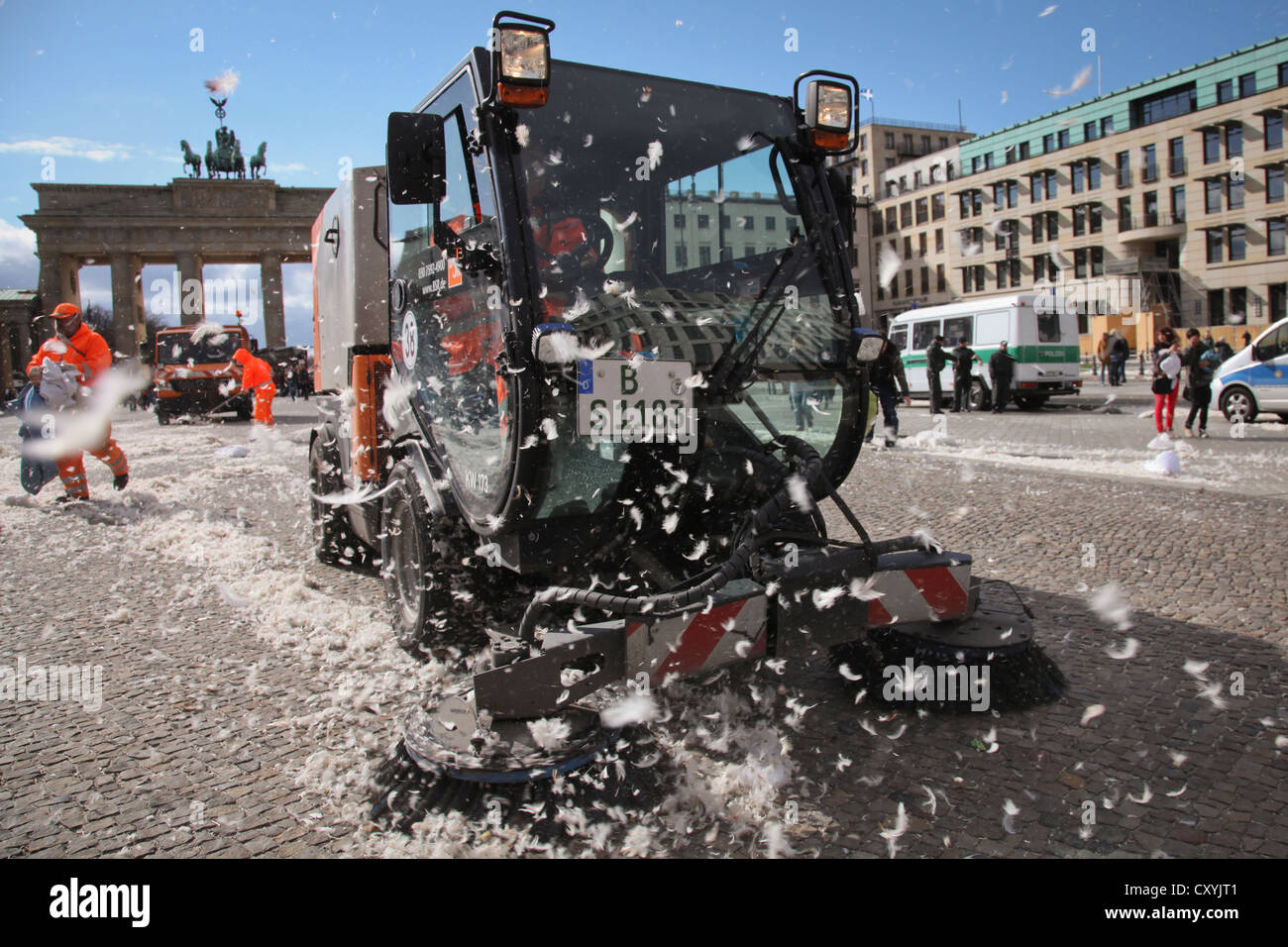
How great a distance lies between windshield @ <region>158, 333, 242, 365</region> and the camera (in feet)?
86.1

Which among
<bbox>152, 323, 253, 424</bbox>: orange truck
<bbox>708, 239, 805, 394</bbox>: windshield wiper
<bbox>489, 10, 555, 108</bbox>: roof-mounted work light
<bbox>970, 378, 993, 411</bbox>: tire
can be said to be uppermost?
<bbox>152, 323, 253, 424</bbox>: orange truck

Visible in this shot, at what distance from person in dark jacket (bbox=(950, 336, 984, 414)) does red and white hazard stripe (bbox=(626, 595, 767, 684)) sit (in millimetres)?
17473

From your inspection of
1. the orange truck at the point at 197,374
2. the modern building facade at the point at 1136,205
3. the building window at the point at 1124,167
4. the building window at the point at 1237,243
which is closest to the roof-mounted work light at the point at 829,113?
the orange truck at the point at 197,374

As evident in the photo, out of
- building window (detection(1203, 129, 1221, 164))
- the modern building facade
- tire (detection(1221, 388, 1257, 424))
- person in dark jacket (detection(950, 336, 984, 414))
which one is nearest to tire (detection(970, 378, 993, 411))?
person in dark jacket (detection(950, 336, 984, 414))

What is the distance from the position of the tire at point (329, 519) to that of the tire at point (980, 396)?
17.4 meters

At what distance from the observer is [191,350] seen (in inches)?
1045

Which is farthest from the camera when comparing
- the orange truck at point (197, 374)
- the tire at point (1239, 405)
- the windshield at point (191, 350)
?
the windshield at point (191, 350)

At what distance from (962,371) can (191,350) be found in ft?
72.5

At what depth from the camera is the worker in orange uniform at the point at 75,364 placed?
8.70 metres

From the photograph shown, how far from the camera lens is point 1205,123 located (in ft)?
165

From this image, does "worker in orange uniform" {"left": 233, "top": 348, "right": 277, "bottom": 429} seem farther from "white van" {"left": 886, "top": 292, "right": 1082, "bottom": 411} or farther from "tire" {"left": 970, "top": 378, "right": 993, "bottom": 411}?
"tire" {"left": 970, "top": 378, "right": 993, "bottom": 411}

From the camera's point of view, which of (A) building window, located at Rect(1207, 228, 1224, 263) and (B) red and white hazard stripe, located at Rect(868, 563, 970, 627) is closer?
(B) red and white hazard stripe, located at Rect(868, 563, 970, 627)

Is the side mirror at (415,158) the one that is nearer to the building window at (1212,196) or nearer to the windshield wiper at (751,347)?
the windshield wiper at (751,347)
